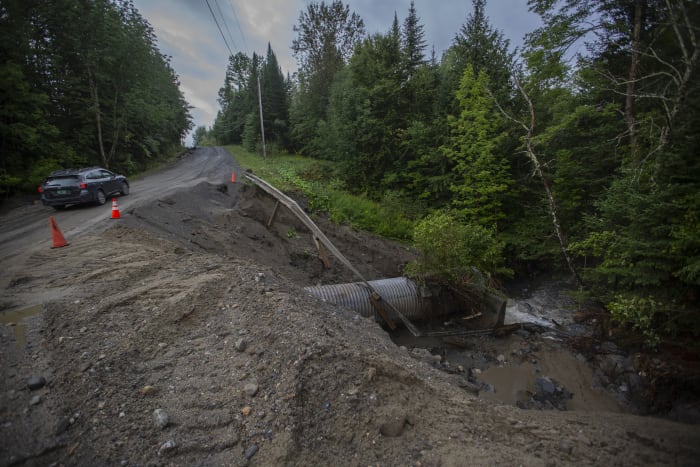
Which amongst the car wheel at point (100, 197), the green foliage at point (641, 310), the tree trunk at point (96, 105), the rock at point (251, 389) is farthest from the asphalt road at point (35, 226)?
the green foliage at point (641, 310)

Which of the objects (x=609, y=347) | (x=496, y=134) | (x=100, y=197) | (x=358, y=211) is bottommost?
(x=609, y=347)

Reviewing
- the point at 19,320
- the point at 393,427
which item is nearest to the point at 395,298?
the point at 393,427

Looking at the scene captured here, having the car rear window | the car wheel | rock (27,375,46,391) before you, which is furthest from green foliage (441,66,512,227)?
the car rear window

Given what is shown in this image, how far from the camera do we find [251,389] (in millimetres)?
3271

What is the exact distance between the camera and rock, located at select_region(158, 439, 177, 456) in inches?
104

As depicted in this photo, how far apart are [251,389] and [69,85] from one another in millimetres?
23428

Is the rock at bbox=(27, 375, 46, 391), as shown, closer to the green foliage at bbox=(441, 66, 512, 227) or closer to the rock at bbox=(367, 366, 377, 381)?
the rock at bbox=(367, 366, 377, 381)

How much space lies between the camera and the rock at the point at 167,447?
8.64 ft

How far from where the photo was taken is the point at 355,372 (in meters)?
3.61

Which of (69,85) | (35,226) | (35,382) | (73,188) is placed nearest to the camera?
(35,382)

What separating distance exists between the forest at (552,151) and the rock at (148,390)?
Result: 6401mm

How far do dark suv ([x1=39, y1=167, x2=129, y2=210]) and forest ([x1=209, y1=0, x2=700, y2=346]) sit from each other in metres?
11.7

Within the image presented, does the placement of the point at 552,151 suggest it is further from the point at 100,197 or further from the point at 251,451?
the point at 100,197

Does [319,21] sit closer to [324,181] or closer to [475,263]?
[324,181]
